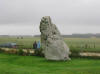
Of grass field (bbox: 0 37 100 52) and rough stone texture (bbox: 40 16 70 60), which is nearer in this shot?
rough stone texture (bbox: 40 16 70 60)

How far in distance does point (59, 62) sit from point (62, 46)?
1.85 m

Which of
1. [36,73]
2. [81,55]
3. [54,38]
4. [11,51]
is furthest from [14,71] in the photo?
[11,51]

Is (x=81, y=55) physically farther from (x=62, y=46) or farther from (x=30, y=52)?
(x=30, y=52)

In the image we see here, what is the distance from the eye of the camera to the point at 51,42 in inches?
942

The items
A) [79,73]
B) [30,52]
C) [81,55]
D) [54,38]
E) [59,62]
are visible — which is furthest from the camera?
[30,52]

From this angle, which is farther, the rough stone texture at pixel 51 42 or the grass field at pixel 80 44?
the grass field at pixel 80 44

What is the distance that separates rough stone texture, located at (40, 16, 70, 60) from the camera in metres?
23.5

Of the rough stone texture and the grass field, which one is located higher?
the rough stone texture

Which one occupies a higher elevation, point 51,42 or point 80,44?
point 51,42

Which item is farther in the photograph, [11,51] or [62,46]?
[11,51]

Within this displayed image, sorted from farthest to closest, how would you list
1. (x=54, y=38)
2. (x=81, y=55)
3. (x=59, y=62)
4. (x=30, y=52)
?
(x=30, y=52), (x=81, y=55), (x=54, y=38), (x=59, y=62)

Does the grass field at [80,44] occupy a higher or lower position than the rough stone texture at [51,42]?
lower

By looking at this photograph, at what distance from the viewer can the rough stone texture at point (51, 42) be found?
77.2ft

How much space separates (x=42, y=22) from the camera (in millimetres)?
24984
